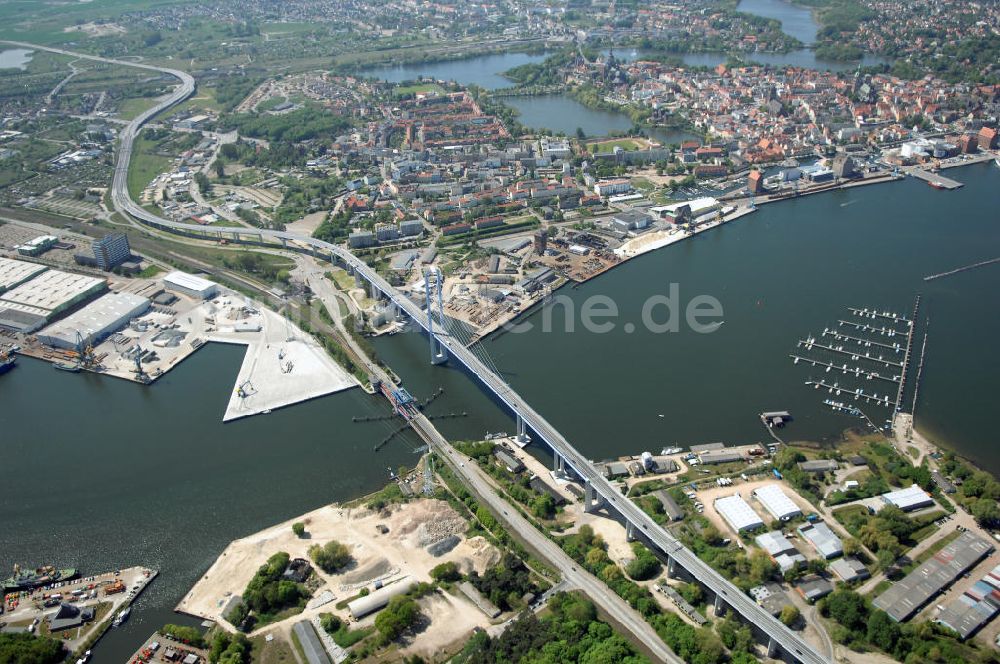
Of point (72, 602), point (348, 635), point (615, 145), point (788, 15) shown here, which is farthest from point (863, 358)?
point (788, 15)

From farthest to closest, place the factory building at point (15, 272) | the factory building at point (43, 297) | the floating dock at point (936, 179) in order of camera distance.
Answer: the floating dock at point (936, 179) → the factory building at point (15, 272) → the factory building at point (43, 297)

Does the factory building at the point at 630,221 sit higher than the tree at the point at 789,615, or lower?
higher

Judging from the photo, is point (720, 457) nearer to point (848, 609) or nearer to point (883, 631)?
point (848, 609)

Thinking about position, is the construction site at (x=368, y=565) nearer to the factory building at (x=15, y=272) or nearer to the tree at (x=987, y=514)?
the tree at (x=987, y=514)

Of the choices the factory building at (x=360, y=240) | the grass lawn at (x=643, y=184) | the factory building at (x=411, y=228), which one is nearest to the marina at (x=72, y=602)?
the factory building at (x=360, y=240)

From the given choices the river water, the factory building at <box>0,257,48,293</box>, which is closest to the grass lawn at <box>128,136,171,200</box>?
the factory building at <box>0,257,48,293</box>

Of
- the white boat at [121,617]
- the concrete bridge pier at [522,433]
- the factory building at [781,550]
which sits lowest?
the white boat at [121,617]

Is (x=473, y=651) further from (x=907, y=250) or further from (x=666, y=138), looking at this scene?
(x=666, y=138)
